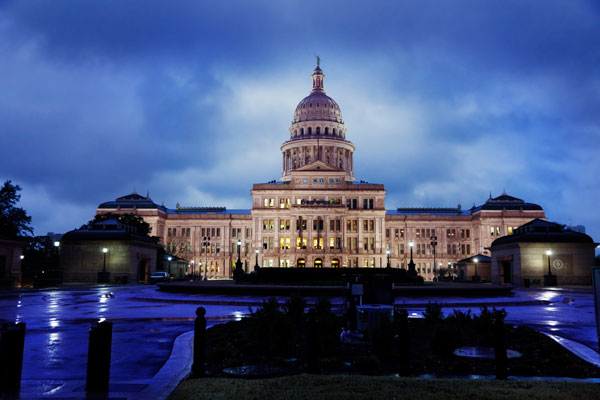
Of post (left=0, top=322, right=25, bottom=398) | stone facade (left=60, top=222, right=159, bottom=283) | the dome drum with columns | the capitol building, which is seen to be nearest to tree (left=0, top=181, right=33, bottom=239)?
stone facade (left=60, top=222, right=159, bottom=283)

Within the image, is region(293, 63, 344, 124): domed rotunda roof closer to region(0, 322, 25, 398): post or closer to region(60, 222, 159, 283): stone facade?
region(60, 222, 159, 283): stone facade

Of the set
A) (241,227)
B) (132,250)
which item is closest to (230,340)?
(132,250)

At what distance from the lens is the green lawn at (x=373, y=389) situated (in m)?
6.60

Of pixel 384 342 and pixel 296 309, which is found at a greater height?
pixel 296 309

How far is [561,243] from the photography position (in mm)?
54125

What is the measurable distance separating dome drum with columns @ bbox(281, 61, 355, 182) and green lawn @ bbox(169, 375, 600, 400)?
129 m

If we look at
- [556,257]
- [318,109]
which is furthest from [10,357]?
[318,109]

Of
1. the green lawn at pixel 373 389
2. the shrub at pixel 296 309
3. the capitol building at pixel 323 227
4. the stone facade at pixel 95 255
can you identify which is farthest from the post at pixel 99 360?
the capitol building at pixel 323 227

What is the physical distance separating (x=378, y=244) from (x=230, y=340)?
9830cm

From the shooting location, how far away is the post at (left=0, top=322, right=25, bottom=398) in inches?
285

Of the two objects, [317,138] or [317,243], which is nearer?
[317,243]

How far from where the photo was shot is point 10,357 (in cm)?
728

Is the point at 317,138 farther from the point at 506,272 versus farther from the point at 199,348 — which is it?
the point at 199,348

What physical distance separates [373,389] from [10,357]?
5.39 metres
